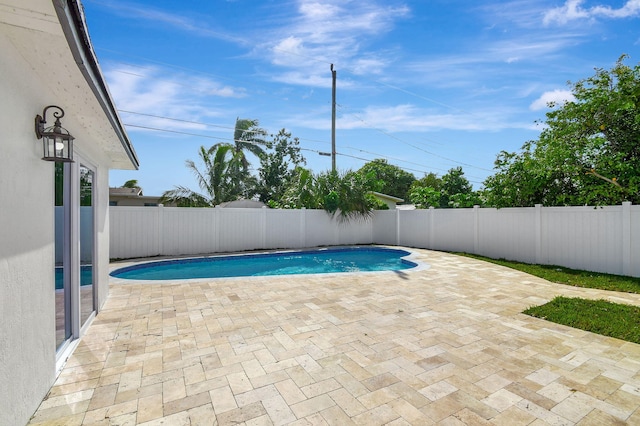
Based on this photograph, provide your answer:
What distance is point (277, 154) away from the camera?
79.3 feet

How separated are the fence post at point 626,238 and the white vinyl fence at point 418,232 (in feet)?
0.06

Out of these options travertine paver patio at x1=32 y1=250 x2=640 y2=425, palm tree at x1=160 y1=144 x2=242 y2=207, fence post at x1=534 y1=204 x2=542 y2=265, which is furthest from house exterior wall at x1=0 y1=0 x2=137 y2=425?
palm tree at x1=160 y1=144 x2=242 y2=207

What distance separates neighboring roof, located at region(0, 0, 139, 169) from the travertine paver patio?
2.46 m

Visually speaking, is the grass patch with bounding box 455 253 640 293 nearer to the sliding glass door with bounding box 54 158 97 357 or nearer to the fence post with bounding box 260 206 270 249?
the fence post with bounding box 260 206 270 249

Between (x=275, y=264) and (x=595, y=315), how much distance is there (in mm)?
8879

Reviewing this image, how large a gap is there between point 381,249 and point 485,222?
162 inches

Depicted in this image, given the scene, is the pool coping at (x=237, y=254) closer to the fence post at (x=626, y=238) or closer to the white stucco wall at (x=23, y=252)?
the white stucco wall at (x=23, y=252)

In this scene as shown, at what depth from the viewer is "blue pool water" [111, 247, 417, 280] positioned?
9286 mm

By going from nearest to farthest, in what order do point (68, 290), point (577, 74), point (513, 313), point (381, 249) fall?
point (68, 290), point (513, 313), point (577, 74), point (381, 249)

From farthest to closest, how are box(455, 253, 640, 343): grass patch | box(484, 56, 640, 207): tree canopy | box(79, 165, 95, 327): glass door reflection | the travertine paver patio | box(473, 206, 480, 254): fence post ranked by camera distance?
box(473, 206, 480, 254): fence post
box(484, 56, 640, 207): tree canopy
box(455, 253, 640, 343): grass patch
box(79, 165, 95, 327): glass door reflection
the travertine paver patio

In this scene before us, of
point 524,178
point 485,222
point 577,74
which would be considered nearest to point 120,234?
point 485,222

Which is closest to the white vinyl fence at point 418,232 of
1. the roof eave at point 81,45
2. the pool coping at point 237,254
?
the pool coping at point 237,254

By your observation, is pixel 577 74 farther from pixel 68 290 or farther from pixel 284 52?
pixel 68 290

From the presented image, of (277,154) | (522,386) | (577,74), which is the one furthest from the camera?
(277,154)
